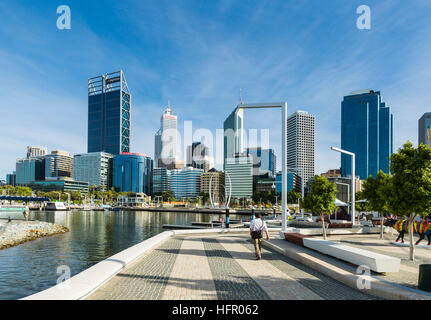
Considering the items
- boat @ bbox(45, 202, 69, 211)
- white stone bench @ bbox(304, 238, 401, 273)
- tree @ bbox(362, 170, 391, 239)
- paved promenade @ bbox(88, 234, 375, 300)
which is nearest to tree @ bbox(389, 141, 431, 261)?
white stone bench @ bbox(304, 238, 401, 273)

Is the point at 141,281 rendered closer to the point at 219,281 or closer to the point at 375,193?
the point at 219,281

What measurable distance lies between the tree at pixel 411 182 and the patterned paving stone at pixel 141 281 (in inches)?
394

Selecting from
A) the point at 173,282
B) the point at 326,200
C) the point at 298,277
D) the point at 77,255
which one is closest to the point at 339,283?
the point at 298,277

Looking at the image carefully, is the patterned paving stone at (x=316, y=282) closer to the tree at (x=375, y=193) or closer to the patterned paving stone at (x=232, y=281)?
the patterned paving stone at (x=232, y=281)

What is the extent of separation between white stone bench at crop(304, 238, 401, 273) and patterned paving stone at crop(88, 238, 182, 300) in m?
6.62

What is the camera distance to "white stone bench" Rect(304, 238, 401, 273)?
30.7ft

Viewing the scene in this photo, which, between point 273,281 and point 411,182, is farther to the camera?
point 411,182

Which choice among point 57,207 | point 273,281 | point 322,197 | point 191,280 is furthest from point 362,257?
point 57,207

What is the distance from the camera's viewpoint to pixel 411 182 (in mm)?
12273

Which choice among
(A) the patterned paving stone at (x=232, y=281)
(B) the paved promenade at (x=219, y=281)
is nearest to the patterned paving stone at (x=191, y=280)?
(B) the paved promenade at (x=219, y=281)

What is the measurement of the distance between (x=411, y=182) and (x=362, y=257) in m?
4.59

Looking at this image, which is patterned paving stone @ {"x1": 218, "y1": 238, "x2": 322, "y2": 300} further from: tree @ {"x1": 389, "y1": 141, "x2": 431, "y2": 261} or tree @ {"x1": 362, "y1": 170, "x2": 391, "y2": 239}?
tree @ {"x1": 362, "y1": 170, "x2": 391, "y2": 239}

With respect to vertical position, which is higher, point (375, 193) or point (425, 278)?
point (375, 193)
